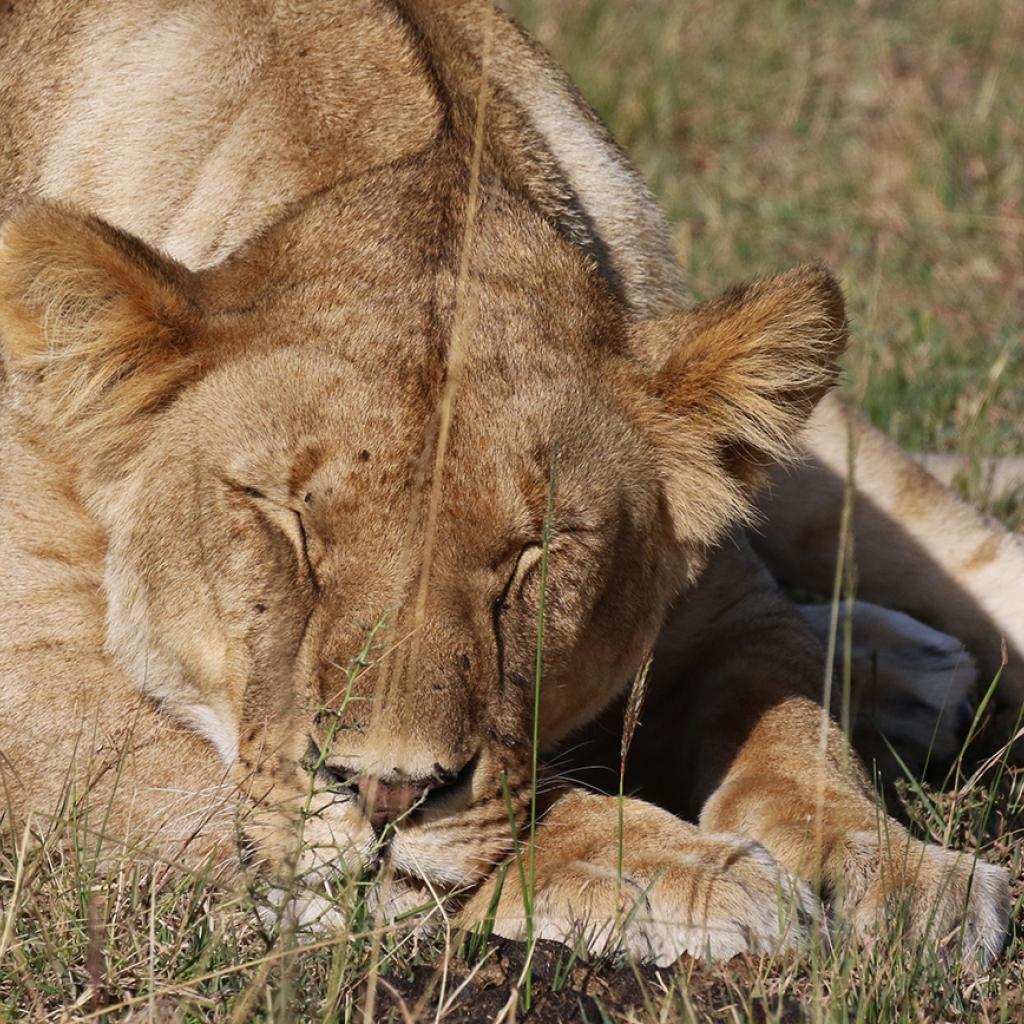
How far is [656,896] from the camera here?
9.72 ft

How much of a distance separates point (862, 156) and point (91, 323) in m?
5.50

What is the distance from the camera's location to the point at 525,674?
10.0 feet

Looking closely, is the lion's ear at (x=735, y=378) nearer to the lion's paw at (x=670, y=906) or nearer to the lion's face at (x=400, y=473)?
the lion's face at (x=400, y=473)

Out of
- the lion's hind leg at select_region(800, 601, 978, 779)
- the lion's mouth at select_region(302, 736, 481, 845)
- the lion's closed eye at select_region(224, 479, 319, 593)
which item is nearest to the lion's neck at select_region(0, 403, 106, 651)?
the lion's closed eye at select_region(224, 479, 319, 593)

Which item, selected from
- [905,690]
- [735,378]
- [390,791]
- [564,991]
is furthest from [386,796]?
[905,690]

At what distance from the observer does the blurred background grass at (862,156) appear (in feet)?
20.7

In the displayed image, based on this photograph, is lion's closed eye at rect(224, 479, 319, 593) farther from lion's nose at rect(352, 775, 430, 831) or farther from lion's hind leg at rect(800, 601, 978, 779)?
lion's hind leg at rect(800, 601, 978, 779)

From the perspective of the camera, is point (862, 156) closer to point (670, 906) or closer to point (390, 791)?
point (670, 906)

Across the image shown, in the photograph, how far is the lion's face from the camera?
2873 mm

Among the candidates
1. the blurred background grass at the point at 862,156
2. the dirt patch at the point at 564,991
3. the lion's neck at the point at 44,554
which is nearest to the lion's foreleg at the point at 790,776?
the dirt patch at the point at 564,991

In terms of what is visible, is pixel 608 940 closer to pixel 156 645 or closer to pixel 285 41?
pixel 156 645

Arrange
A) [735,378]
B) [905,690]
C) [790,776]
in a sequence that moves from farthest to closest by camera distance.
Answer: [905,690] < [790,776] < [735,378]

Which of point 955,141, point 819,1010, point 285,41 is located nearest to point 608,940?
point 819,1010

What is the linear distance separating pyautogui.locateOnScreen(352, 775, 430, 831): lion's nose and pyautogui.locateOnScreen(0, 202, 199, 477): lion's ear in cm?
90
